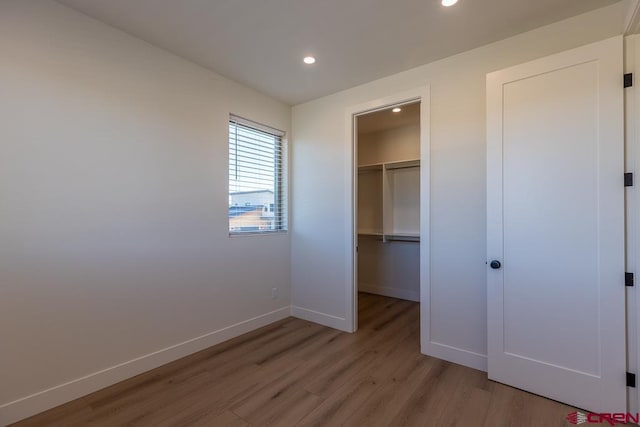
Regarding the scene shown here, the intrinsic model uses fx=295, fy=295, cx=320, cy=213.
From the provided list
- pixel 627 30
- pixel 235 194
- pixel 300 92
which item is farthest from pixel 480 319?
pixel 300 92

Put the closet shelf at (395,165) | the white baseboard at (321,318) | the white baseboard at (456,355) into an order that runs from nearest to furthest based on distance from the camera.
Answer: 1. the white baseboard at (456,355)
2. the white baseboard at (321,318)
3. the closet shelf at (395,165)

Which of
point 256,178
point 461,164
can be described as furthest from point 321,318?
point 461,164

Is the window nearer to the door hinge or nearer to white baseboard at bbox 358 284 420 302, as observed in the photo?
white baseboard at bbox 358 284 420 302

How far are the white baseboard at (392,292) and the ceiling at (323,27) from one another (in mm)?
3237

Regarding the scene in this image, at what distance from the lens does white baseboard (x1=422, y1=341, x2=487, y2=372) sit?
2.49 metres

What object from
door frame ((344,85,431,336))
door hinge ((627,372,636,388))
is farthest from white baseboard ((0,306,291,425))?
door hinge ((627,372,636,388))

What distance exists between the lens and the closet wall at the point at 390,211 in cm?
462

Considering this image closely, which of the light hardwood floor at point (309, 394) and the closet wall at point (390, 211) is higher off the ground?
the closet wall at point (390, 211)

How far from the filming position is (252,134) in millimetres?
3477

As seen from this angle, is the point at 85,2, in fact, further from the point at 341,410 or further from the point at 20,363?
the point at 341,410

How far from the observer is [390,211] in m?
4.79

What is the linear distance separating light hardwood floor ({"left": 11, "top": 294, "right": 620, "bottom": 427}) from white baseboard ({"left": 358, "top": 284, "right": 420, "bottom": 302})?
1676mm

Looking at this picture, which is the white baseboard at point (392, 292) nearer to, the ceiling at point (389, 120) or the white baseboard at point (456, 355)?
the white baseboard at point (456, 355)

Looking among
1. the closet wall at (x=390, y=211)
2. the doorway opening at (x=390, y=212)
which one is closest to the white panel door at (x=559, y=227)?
the doorway opening at (x=390, y=212)
